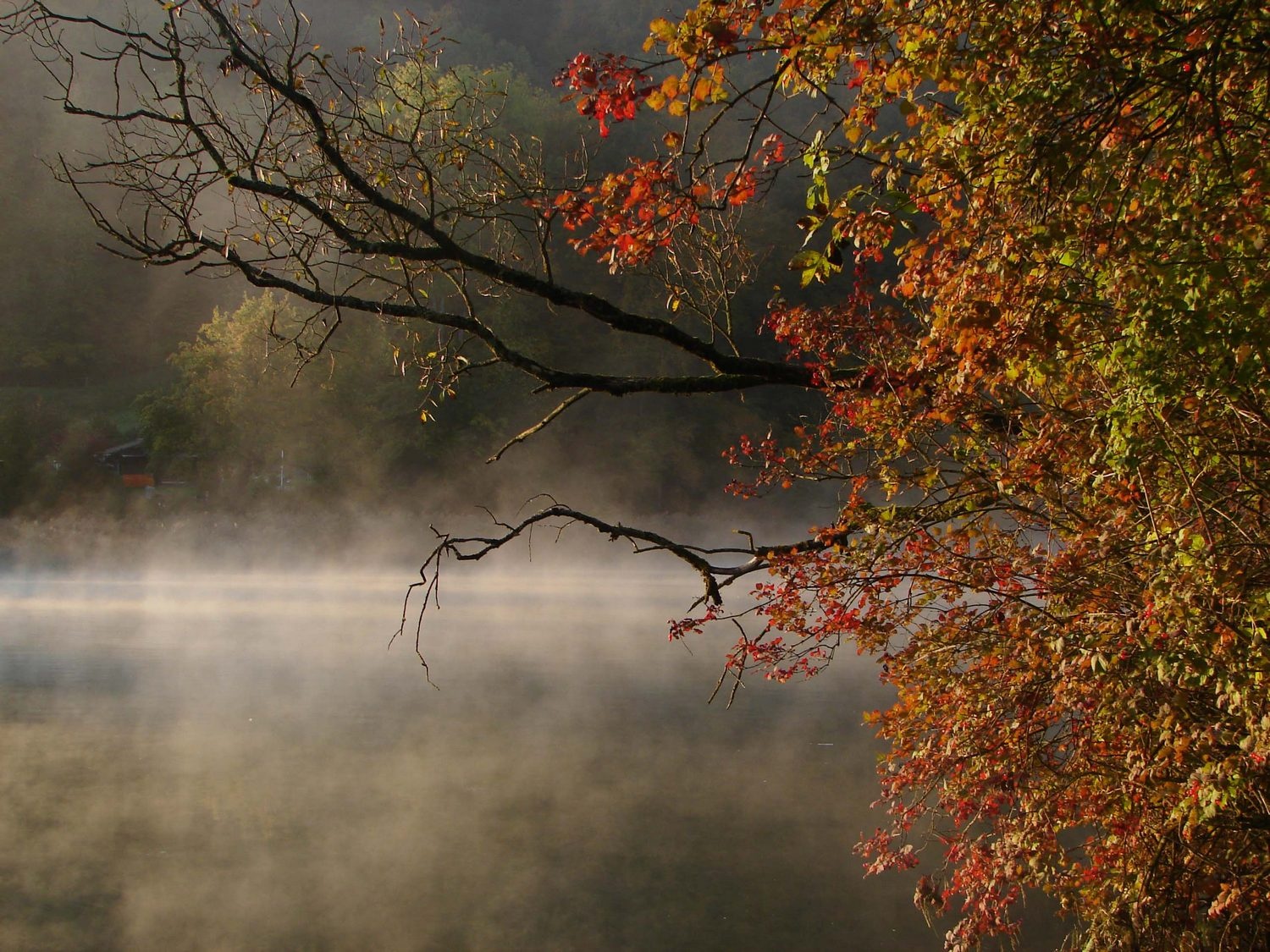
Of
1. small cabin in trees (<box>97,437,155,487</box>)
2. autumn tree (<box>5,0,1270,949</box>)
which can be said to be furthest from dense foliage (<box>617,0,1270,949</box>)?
small cabin in trees (<box>97,437,155,487</box>)

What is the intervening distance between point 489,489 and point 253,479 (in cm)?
805

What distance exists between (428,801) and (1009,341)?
930 cm

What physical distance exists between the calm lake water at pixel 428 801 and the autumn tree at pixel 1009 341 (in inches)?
112

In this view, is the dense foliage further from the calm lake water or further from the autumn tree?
the calm lake water

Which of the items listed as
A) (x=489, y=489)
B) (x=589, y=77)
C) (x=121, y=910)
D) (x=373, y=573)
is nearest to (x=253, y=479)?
(x=373, y=573)

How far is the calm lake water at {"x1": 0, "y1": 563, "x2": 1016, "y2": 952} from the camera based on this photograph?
8.55 meters

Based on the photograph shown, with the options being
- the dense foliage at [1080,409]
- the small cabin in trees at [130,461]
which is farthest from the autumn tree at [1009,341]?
the small cabin in trees at [130,461]

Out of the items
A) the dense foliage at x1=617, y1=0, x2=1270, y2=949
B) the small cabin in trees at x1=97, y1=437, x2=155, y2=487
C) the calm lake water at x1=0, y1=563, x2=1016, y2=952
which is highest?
the small cabin in trees at x1=97, y1=437, x2=155, y2=487

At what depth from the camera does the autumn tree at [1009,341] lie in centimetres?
340

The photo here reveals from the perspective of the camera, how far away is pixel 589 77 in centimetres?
454

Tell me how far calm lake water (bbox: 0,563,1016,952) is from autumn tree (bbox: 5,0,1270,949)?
285cm

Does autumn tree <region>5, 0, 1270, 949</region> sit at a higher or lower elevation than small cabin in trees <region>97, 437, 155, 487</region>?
lower

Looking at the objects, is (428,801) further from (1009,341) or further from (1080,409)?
(1009,341)

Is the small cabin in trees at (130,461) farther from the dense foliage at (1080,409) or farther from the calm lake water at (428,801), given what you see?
the dense foliage at (1080,409)
